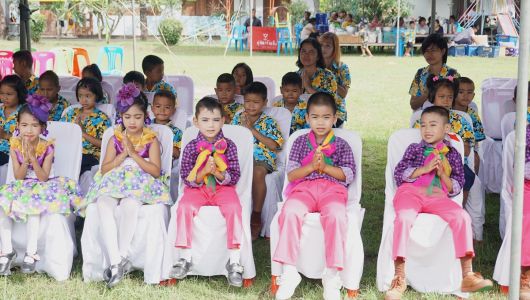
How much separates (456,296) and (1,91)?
3902 mm

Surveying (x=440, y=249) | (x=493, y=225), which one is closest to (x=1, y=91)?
(x=440, y=249)

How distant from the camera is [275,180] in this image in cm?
556

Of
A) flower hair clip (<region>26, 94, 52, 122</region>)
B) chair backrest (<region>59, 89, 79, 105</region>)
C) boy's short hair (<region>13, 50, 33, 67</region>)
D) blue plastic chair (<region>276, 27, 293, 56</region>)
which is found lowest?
chair backrest (<region>59, 89, 79, 105</region>)

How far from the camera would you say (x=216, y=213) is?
4562 millimetres

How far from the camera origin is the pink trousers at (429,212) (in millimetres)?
4199

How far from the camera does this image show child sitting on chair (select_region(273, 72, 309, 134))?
20.2 ft

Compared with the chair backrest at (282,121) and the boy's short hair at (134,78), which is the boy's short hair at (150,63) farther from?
the chair backrest at (282,121)

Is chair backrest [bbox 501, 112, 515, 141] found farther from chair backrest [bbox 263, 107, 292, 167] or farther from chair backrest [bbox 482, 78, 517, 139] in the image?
chair backrest [bbox 263, 107, 292, 167]

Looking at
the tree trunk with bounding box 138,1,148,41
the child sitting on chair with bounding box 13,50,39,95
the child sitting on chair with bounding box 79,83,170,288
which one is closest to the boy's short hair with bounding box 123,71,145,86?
the child sitting on chair with bounding box 13,50,39,95

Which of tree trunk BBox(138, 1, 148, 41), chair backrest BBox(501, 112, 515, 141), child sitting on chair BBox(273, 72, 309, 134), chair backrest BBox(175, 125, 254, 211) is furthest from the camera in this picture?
tree trunk BBox(138, 1, 148, 41)

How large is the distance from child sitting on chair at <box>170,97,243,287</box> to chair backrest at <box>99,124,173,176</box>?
18 cm

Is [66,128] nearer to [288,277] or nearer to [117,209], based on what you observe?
[117,209]

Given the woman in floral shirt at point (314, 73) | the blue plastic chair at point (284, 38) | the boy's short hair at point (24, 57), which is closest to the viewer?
the woman in floral shirt at point (314, 73)

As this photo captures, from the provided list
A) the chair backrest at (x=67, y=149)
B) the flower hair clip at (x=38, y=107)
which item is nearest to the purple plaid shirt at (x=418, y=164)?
the chair backrest at (x=67, y=149)
